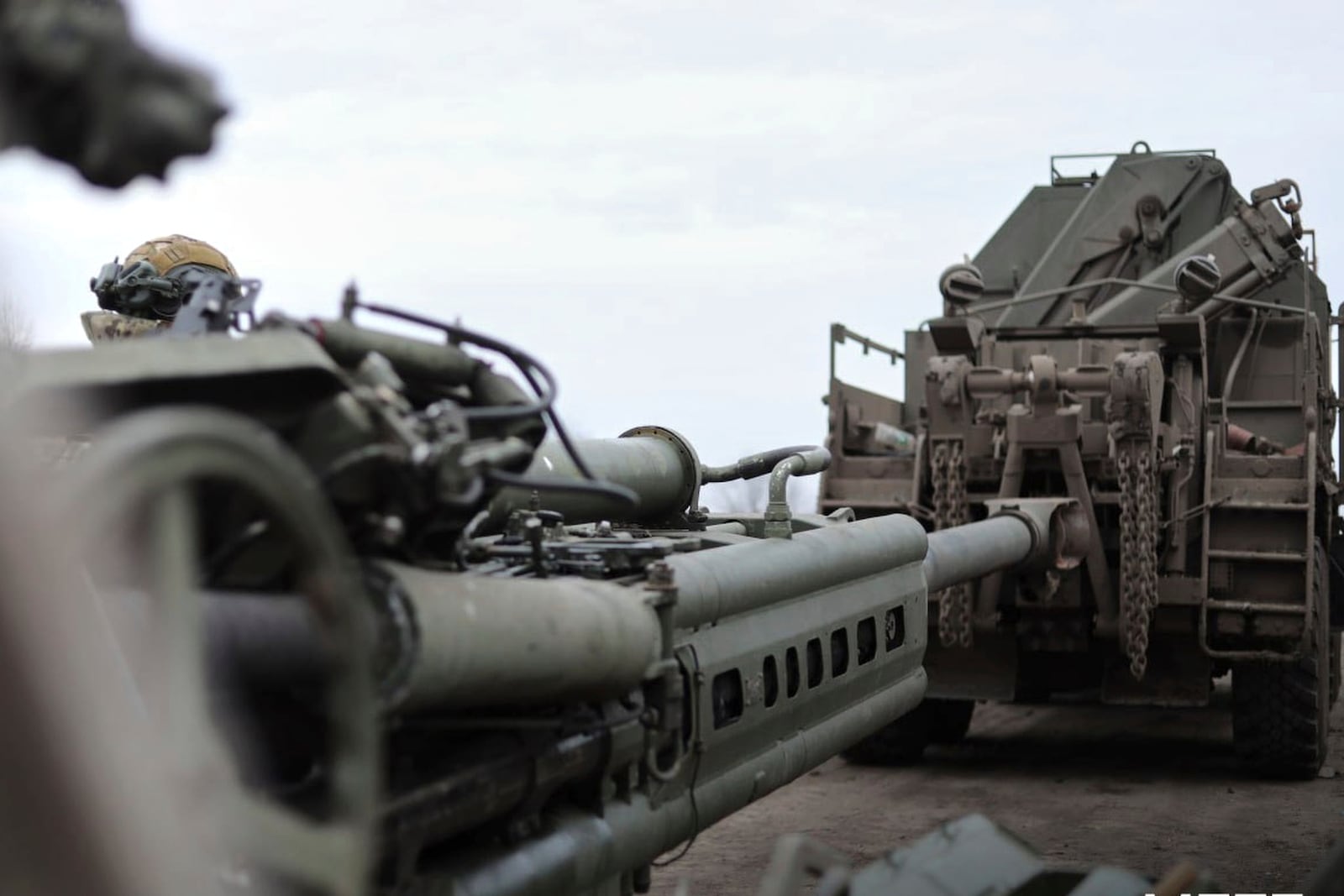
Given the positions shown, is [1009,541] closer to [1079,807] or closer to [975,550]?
[975,550]

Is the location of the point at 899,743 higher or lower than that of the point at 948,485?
lower

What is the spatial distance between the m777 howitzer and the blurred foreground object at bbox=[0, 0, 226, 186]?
0.29 meters

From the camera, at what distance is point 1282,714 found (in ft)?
31.5

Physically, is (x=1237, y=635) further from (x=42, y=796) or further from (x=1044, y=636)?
(x=42, y=796)

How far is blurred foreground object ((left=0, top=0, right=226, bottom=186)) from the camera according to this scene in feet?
6.49

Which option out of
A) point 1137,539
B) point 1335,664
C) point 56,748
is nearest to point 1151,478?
point 1137,539

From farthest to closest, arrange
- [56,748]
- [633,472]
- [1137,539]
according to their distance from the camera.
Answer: [1137,539] < [633,472] < [56,748]

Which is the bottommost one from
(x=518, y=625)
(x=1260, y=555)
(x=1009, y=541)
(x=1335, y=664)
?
(x=1335, y=664)

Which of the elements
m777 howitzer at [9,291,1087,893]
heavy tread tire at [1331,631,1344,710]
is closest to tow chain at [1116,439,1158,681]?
heavy tread tire at [1331,631,1344,710]

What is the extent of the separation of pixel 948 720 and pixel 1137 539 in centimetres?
230

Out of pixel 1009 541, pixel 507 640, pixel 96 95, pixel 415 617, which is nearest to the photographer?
pixel 96 95

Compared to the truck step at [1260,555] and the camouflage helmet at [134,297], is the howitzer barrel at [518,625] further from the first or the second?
the truck step at [1260,555]

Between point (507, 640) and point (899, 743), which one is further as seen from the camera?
point (899, 743)

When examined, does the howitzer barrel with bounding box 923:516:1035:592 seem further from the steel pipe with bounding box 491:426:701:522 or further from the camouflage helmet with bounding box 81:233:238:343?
the camouflage helmet with bounding box 81:233:238:343
